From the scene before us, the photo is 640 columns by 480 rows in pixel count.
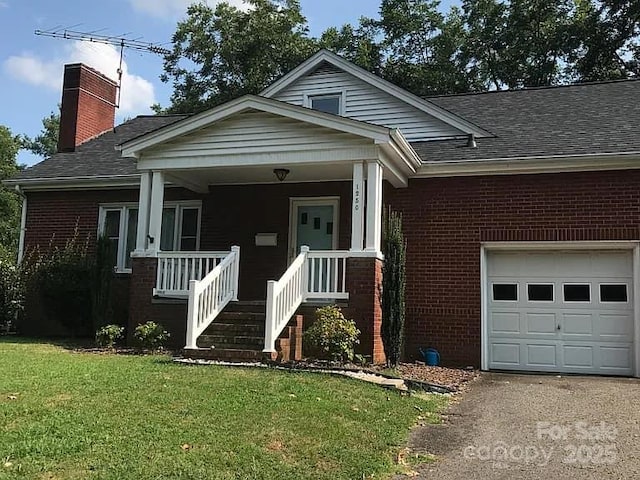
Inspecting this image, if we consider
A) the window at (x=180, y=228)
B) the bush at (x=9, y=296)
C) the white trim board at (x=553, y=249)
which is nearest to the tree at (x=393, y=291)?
the white trim board at (x=553, y=249)

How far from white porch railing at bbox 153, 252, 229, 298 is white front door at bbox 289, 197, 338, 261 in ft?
6.85

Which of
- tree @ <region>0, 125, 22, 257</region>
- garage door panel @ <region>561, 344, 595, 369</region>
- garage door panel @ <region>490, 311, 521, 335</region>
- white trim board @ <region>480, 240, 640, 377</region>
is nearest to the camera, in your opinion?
white trim board @ <region>480, 240, 640, 377</region>

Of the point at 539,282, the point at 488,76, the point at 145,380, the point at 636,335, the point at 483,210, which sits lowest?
the point at 145,380

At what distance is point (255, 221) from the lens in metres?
13.6

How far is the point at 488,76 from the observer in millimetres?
27844

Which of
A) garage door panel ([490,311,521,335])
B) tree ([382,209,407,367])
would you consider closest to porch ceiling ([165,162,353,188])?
tree ([382,209,407,367])

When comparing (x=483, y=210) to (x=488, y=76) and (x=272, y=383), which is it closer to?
(x=272, y=383)

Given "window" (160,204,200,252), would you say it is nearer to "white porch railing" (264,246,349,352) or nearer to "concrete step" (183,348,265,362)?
"white porch railing" (264,246,349,352)

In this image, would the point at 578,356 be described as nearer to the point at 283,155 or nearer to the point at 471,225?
the point at 471,225

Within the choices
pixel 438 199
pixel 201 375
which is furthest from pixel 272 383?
pixel 438 199

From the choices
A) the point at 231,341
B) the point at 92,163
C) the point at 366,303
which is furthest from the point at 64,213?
the point at 366,303

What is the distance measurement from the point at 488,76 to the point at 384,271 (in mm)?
19836

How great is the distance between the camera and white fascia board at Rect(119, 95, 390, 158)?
1044 cm

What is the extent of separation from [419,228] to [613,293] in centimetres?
353
